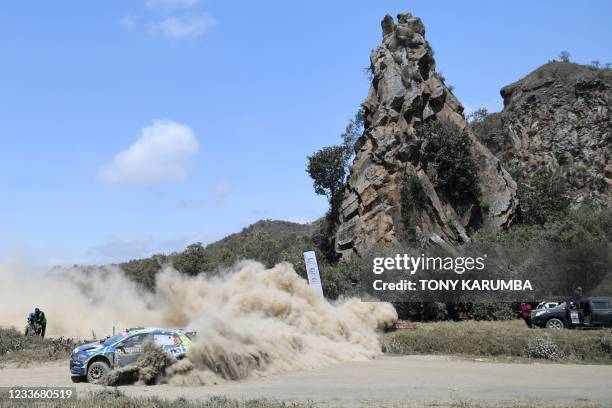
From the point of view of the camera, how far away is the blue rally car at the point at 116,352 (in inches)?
904

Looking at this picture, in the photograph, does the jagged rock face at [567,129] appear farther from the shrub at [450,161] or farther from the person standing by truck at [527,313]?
the person standing by truck at [527,313]

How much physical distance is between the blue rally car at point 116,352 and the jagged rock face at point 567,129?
2703 inches

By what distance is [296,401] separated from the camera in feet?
59.8

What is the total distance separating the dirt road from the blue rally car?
2.45ft

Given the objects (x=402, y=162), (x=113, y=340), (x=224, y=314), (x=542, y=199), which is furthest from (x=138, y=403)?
(x=542, y=199)

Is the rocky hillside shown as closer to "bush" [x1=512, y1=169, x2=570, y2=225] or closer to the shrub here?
"bush" [x1=512, y1=169, x2=570, y2=225]

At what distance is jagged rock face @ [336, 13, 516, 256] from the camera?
5638cm

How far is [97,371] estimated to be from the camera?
75.3 ft

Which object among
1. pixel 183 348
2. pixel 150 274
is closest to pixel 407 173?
pixel 150 274

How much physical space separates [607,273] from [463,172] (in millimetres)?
18588

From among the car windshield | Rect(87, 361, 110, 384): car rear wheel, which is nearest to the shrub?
the car windshield

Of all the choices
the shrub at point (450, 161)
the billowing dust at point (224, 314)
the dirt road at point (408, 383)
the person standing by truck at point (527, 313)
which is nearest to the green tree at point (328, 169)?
the shrub at point (450, 161)

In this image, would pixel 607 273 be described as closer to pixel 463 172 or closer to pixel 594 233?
pixel 594 233

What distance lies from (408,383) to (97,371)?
11.0m
